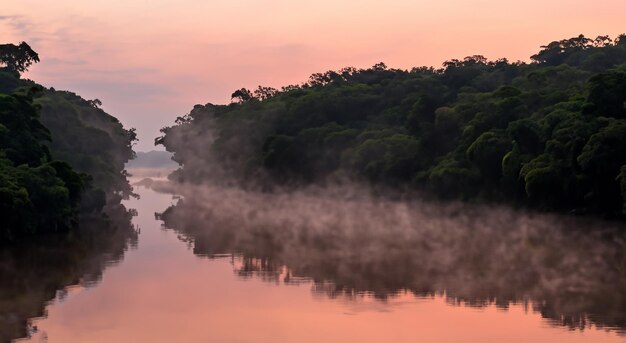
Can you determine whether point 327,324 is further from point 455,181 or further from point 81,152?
point 81,152

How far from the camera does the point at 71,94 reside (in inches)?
6216

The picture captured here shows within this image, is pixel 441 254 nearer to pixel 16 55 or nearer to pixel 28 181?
pixel 28 181

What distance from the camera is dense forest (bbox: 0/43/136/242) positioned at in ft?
198

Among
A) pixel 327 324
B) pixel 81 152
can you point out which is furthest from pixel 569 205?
pixel 81 152

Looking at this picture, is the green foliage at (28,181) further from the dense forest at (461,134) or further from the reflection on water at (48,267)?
the dense forest at (461,134)

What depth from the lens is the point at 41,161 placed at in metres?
74.4

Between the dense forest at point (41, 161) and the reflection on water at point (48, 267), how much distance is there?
211 cm

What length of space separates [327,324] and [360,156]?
3339 inches

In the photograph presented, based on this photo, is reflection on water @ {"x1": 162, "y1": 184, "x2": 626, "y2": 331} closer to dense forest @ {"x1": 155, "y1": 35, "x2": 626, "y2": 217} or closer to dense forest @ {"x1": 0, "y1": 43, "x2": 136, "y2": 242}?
dense forest @ {"x1": 155, "y1": 35, "x2": 626, "y2": 217}

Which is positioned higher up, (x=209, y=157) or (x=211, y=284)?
(x=209, y=157)

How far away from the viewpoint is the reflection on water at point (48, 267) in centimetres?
3266

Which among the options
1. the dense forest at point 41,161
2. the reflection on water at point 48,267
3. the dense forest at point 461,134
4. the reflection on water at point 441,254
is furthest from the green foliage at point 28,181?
the dense forest at point 461,134

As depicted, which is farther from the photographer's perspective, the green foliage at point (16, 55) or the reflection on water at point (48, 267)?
the green foliage at point (16, 55)

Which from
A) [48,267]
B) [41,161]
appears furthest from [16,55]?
[48,267]
